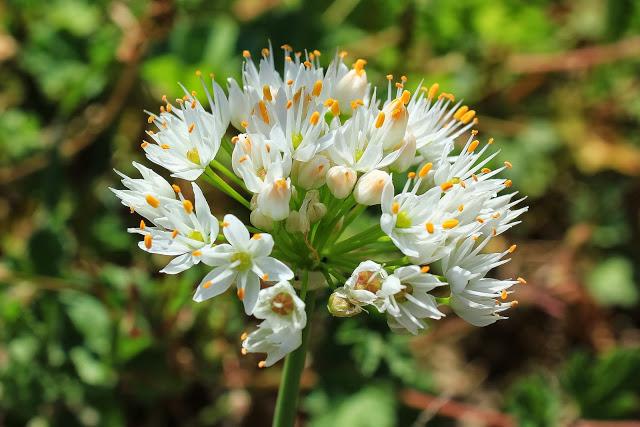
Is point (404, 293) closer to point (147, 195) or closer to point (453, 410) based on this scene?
point (147, 195)

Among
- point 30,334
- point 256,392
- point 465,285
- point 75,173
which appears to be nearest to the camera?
point 465,285

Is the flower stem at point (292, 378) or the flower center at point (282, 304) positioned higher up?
the flower center at point (282, 304)

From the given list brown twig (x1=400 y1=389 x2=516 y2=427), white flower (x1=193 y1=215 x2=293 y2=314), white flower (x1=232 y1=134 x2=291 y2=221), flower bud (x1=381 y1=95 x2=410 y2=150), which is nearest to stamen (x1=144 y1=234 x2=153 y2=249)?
white flower (x1=193 y1=215 x2=293 y2=314)

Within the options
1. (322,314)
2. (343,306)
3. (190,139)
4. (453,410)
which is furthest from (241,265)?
(453,410)

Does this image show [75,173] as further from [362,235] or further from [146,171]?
[362,235]

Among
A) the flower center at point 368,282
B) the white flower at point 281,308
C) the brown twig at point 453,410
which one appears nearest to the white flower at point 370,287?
the flower center at point 368,282

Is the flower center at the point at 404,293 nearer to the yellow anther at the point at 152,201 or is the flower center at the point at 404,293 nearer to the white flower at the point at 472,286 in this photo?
the white flower at the point at 472,286

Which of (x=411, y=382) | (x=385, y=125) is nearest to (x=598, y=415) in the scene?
(x=411, y=382)

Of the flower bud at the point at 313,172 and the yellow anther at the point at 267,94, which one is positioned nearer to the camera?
the flower bud at the point at 313,172
